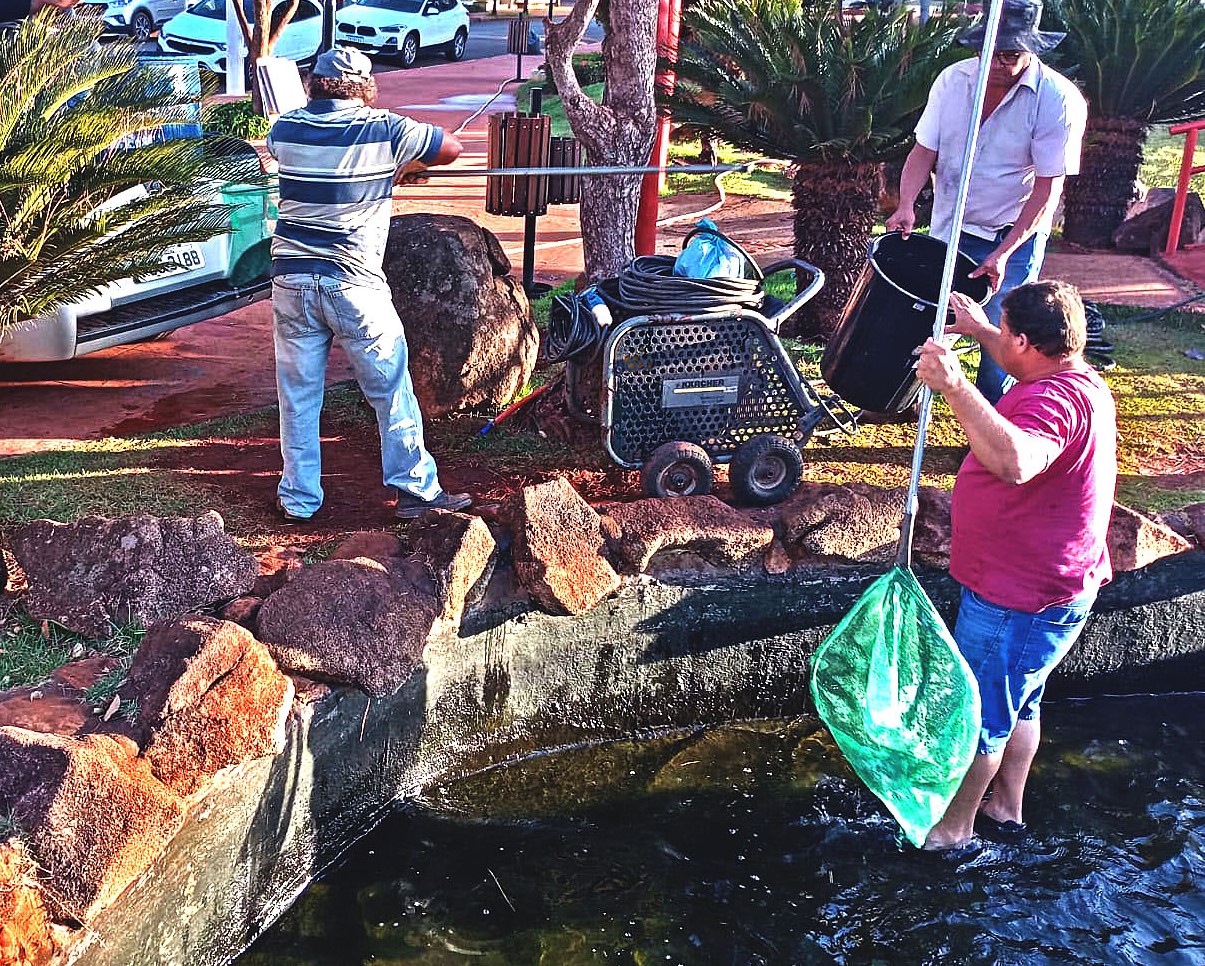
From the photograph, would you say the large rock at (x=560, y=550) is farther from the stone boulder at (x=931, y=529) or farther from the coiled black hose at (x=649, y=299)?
the stone boulder at (x=931, y=529)

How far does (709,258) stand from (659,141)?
135 inches

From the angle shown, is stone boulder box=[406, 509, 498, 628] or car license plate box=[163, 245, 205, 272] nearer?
stone boulder box=[406, 509, 498, 628]

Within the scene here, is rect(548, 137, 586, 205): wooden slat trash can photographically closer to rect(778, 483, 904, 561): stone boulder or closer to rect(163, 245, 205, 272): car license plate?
rect(163, 245, 205, 272): car license plate

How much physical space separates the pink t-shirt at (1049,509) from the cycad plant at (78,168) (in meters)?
3.04

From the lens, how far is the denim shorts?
397 cm

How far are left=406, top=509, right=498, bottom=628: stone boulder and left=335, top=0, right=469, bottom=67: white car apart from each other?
22656 mm

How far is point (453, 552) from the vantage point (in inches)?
175

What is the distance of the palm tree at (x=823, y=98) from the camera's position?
773 centimetres

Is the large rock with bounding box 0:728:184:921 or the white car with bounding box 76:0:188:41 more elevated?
the large rock with bounding box 0:728:184:921

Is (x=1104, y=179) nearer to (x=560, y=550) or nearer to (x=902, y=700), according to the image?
(x=560, y=550)

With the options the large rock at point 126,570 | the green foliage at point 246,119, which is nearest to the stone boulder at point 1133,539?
the large rock at point 126,570

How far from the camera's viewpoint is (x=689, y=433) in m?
5.56

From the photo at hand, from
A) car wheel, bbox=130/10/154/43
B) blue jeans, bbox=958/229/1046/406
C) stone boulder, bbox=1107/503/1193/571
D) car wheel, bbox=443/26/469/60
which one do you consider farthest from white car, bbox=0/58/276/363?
car wheel, bbox=443/26/469/60

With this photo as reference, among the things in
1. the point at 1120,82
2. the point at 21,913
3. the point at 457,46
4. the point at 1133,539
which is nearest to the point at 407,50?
the point at 457,46
